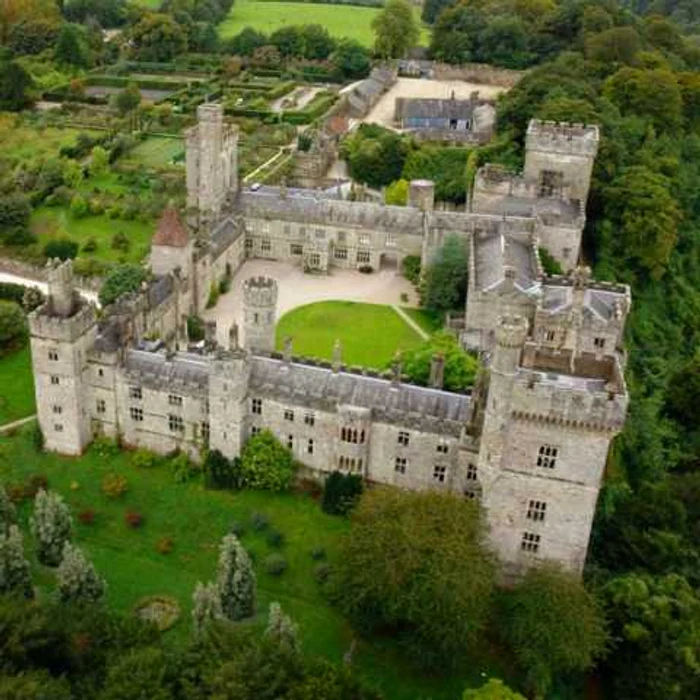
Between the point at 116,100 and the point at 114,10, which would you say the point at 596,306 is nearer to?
the point at 116,100

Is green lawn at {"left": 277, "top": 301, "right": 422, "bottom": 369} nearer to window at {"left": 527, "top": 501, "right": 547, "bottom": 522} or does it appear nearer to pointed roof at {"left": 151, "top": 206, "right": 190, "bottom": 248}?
pointed roof at {"left": 151, "top": 206, "right": 190, "bottom": 248}

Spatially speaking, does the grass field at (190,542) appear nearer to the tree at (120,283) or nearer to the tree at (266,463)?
the tree at (266,463)

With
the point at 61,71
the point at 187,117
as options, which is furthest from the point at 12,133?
the point at 61,71

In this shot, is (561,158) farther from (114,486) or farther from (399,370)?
(114,486)

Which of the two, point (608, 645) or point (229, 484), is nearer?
point (608, 645)

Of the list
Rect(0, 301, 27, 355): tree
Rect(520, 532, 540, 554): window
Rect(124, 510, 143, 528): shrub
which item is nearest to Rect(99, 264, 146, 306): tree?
Rect(0, 301, 27, 355): tree

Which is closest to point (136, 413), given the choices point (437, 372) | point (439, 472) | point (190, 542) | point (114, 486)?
point (114, 486)
